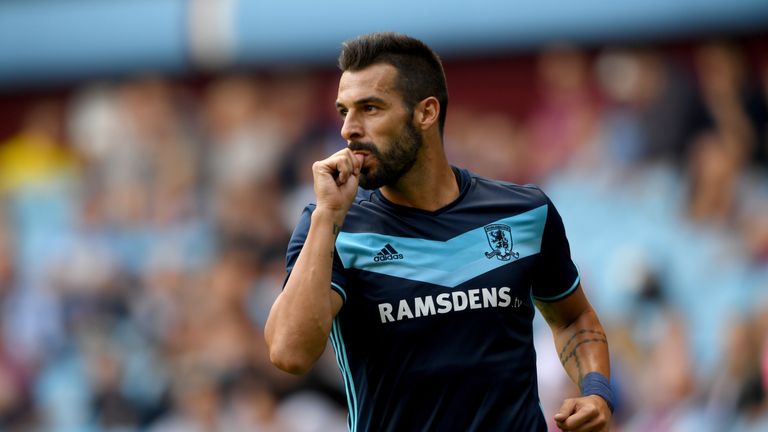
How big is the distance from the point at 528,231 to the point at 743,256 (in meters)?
5.26

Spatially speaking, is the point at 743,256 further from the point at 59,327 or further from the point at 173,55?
the point at 59,327

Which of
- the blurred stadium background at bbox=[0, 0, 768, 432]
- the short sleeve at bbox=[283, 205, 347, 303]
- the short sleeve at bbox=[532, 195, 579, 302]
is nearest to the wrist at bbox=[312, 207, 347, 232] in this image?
the short sleeve at bbox=[283, 205, 347, 303]

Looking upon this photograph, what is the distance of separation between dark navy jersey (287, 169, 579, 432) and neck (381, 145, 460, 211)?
0.13 ft

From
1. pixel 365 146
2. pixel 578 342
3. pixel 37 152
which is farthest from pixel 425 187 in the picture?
pixel 37 152

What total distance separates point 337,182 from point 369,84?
38 cm

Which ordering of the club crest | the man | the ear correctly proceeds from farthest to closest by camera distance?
the ear
the club crest
the man

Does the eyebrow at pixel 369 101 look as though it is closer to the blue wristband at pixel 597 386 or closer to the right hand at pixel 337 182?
the right hand at pixel 337 182

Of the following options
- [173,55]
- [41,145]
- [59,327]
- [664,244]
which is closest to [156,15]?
[173,55]

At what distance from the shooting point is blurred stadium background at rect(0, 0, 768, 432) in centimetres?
883

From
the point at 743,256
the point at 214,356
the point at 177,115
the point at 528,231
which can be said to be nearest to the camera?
the point at 528,231

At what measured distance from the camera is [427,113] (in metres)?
4.06

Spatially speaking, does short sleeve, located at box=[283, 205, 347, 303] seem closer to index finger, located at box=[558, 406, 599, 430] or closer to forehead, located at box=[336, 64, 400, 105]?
forehead, located at box=[336, 64, 400, 105]

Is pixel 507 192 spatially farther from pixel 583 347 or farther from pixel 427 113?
pixel 583 347

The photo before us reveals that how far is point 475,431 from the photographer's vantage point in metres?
3.65
